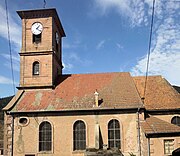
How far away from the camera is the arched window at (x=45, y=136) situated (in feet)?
88.2

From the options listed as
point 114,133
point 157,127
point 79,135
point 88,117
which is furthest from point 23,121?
point 157,127

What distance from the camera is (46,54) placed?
31.0 m

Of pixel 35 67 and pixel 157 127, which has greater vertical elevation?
pixel 35 67

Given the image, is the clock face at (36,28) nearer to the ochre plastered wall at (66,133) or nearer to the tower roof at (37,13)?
the tower roof at (37,13)

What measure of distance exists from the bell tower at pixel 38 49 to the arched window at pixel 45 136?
458 centimetres

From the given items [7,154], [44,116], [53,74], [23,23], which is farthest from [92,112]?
[23,23]

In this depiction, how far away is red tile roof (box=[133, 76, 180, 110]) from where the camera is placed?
28.1 m

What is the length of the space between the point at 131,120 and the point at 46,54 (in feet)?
38.3

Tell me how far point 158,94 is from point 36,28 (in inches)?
596

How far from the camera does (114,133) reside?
26531 millimetres

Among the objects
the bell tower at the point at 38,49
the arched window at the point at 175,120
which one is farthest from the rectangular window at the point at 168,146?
the bell tower at the point at 38,49

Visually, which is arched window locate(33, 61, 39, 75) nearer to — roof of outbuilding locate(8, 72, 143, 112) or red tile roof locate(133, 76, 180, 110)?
roof of outbuilding locate(8, 72, 143, 112)

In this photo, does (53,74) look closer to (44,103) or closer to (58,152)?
(44,103)

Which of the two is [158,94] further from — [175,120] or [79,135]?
[79,135]
